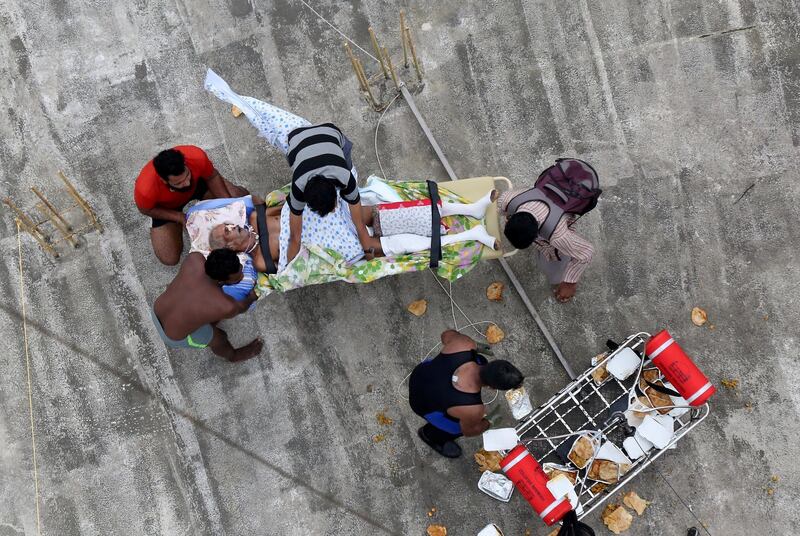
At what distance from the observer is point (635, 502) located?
4301 mm

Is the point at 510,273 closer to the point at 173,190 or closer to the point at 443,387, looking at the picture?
the point at 443,387

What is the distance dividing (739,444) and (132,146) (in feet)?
18.5

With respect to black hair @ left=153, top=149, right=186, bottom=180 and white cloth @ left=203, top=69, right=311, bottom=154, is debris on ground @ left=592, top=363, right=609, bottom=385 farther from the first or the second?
black hair @ left=153, top=149, right=186, bottom=180

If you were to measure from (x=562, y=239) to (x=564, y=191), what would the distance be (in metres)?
0.32

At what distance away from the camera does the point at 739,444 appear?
4379 mm

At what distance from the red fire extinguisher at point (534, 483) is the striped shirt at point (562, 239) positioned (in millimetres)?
1368

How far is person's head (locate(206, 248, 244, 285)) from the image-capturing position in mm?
3572

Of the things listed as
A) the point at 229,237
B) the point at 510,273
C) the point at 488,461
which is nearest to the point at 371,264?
the point at 229,237

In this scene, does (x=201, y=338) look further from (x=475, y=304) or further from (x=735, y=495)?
(x=735, y=495)

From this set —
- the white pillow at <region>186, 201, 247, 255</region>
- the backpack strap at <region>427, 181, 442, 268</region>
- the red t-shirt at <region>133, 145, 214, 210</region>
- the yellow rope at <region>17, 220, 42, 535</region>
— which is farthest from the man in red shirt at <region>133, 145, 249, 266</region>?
the backpack strap at <region>427, 181, 442, 268</region>

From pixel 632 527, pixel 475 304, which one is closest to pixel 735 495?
pixel 632 527

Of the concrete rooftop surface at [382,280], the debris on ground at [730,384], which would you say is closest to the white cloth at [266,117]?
the concrete rooftop surface at [382,280]

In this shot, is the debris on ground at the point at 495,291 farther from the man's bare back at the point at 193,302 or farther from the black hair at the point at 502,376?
the man's bare back at the point at 193,302

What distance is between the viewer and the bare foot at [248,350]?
4501 mm
